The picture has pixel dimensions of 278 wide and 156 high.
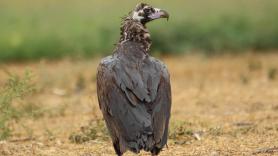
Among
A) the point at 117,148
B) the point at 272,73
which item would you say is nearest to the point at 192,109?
the point at 272,73

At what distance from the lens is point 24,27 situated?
19.1m

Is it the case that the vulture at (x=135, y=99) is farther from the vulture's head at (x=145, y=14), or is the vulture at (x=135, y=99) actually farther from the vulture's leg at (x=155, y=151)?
the vulture's head at (x=145, y=14)

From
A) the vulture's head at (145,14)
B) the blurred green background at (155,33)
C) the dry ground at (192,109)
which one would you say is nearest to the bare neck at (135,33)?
the vulture's head at (145,14)

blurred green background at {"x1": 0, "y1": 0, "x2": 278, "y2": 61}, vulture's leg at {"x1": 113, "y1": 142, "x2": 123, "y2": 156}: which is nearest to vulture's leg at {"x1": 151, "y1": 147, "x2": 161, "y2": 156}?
vulture's leg at {"x1": 113, "y1": 142, "x2": 123, "y2": 156}

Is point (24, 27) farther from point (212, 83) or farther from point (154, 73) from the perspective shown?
point (154, 73)

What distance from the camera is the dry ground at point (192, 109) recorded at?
10.1 m

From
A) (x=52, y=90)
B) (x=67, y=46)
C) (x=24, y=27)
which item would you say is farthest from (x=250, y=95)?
(x=24, y=27)

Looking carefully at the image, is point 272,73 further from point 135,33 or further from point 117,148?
point 117,148

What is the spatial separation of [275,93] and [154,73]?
4.93 metres

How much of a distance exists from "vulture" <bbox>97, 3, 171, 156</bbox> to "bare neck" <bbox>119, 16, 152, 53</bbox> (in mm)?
200

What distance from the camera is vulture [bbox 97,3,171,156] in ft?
28.6

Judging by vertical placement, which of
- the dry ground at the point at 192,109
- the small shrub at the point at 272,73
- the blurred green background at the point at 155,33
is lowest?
the dry ground at the point at 192,109

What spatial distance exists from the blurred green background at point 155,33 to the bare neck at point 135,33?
6.88 m

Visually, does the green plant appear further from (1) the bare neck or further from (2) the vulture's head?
(2) the vulture's head
